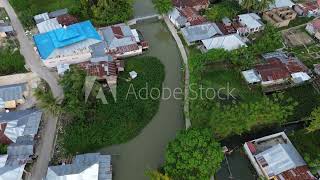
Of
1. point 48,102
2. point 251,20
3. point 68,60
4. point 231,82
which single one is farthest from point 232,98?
point 68,60

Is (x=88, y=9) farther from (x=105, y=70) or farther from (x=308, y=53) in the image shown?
(x=308, y=53)

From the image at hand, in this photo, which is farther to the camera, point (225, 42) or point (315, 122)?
point (225, 42)

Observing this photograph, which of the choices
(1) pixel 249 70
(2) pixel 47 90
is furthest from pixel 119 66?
(1) pixel 249 70

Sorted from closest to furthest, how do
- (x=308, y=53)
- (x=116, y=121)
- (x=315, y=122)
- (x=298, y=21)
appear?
(x=315, y=122) → (x=116, y=121) → (x=308, y=53) → (x=298, y=21)

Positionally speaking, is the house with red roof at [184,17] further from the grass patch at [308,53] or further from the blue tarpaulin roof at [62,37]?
the grass patch at [308,53]

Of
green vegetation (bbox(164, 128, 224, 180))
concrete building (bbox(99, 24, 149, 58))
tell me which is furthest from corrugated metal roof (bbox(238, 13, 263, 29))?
green vegetation (bbox(164, 128, 224, 180))

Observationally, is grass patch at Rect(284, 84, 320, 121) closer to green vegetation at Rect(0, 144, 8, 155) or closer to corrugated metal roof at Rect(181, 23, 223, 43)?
corrugated metal roof at Rect(181, 23, 223, 43)

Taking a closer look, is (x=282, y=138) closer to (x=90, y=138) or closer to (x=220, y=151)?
(x=220, y=151)

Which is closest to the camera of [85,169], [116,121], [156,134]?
[85,169]
